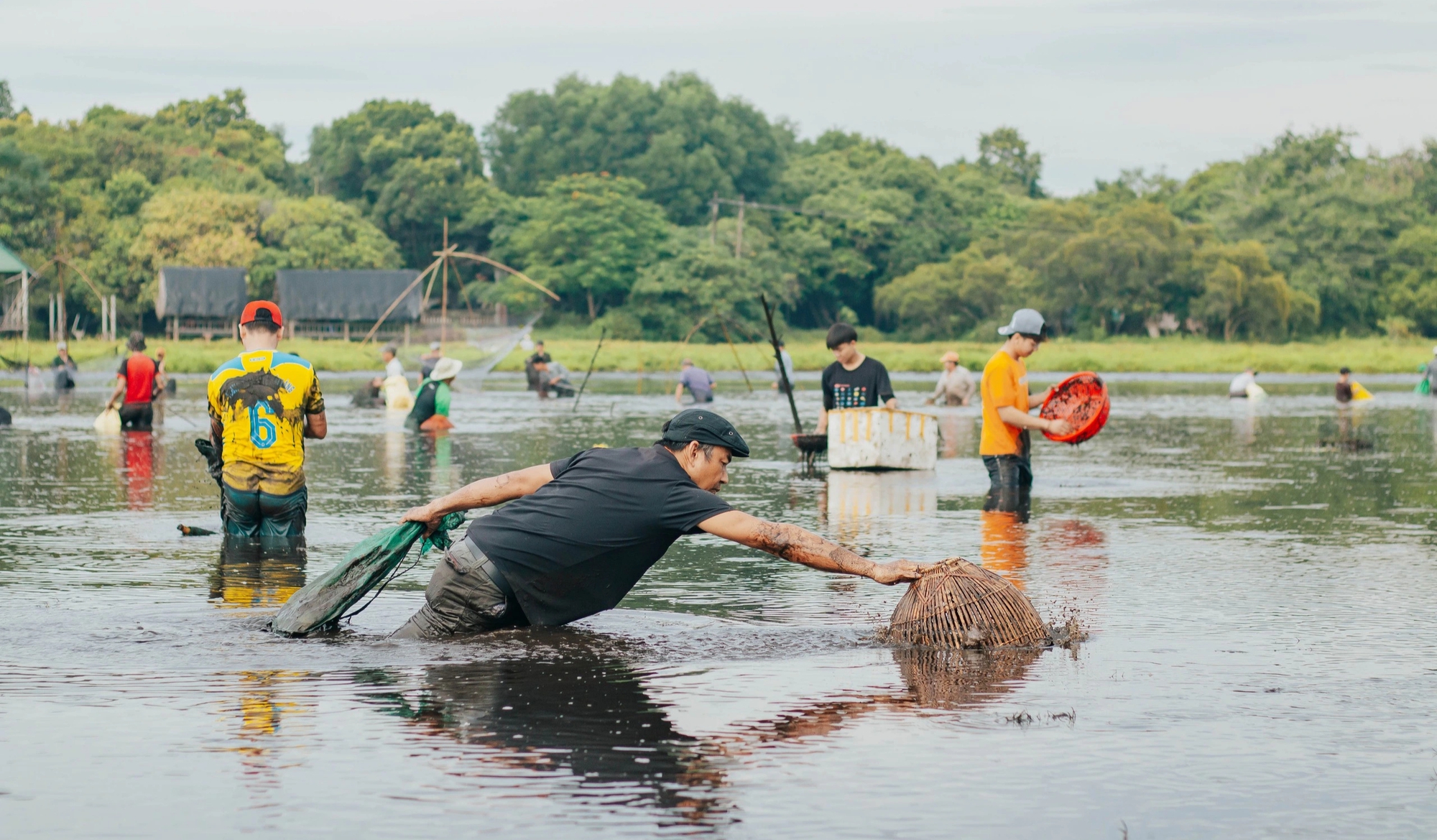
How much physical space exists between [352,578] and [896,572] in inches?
96.3

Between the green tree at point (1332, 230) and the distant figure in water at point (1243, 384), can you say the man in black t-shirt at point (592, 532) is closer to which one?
the distant figure in water at point (1243, 384)

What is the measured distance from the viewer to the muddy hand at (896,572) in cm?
666

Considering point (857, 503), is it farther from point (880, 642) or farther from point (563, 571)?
point (563, 571)

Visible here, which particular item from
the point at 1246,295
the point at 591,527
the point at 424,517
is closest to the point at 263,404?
the point at 424,517

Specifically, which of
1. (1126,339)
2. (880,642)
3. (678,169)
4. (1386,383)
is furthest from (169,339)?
(880,642)

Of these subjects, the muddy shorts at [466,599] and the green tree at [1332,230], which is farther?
the green tree at [1332,230]

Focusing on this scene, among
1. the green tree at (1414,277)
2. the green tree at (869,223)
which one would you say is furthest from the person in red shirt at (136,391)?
the green tree at (1414,277)

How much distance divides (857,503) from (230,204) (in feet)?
208

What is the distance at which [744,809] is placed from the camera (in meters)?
5.02

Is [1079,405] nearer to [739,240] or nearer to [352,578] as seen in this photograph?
[352,578]

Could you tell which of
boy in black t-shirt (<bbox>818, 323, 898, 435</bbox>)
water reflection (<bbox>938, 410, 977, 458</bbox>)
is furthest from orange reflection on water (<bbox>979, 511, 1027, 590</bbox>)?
water reflection (<bbox>938, 410, 977, 458</bbox>)

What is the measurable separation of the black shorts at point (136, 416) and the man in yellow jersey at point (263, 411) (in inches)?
508

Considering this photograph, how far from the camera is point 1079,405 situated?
14672 millimetres

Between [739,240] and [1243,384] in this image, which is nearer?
[1243,384]
